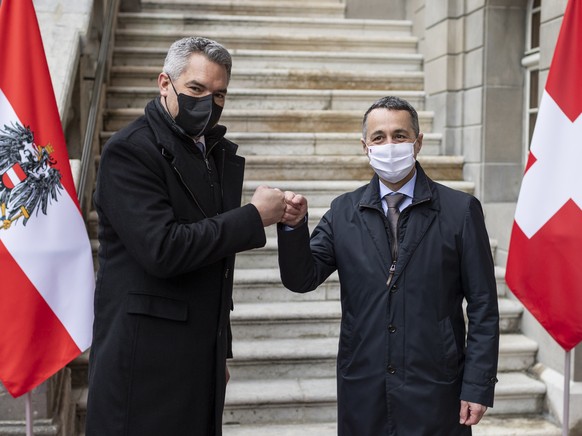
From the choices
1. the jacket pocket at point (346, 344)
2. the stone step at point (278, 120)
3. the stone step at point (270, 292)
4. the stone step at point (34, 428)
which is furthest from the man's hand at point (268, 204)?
the stone step at point (278, 120)

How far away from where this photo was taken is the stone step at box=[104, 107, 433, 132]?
6.09m

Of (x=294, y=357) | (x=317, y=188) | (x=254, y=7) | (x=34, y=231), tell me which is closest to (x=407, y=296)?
(x=34, y=231)

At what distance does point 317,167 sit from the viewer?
589 centimetres

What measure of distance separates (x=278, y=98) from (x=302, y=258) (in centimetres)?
435

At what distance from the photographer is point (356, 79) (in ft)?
22.4

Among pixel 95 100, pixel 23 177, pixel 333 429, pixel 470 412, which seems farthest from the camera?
pixel 95 100

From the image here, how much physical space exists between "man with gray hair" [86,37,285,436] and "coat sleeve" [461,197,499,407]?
27.2 inches

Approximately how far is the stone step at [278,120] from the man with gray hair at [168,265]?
401cm

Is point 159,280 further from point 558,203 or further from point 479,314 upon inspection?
point 558,203

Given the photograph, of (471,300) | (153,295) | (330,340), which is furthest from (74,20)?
(471,300)

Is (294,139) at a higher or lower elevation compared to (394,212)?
higher

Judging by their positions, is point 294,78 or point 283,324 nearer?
point 283,324

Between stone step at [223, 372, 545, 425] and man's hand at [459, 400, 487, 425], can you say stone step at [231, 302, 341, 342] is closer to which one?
stone step at [223, 372, 545, 425]

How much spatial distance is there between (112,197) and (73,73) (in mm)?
2482
